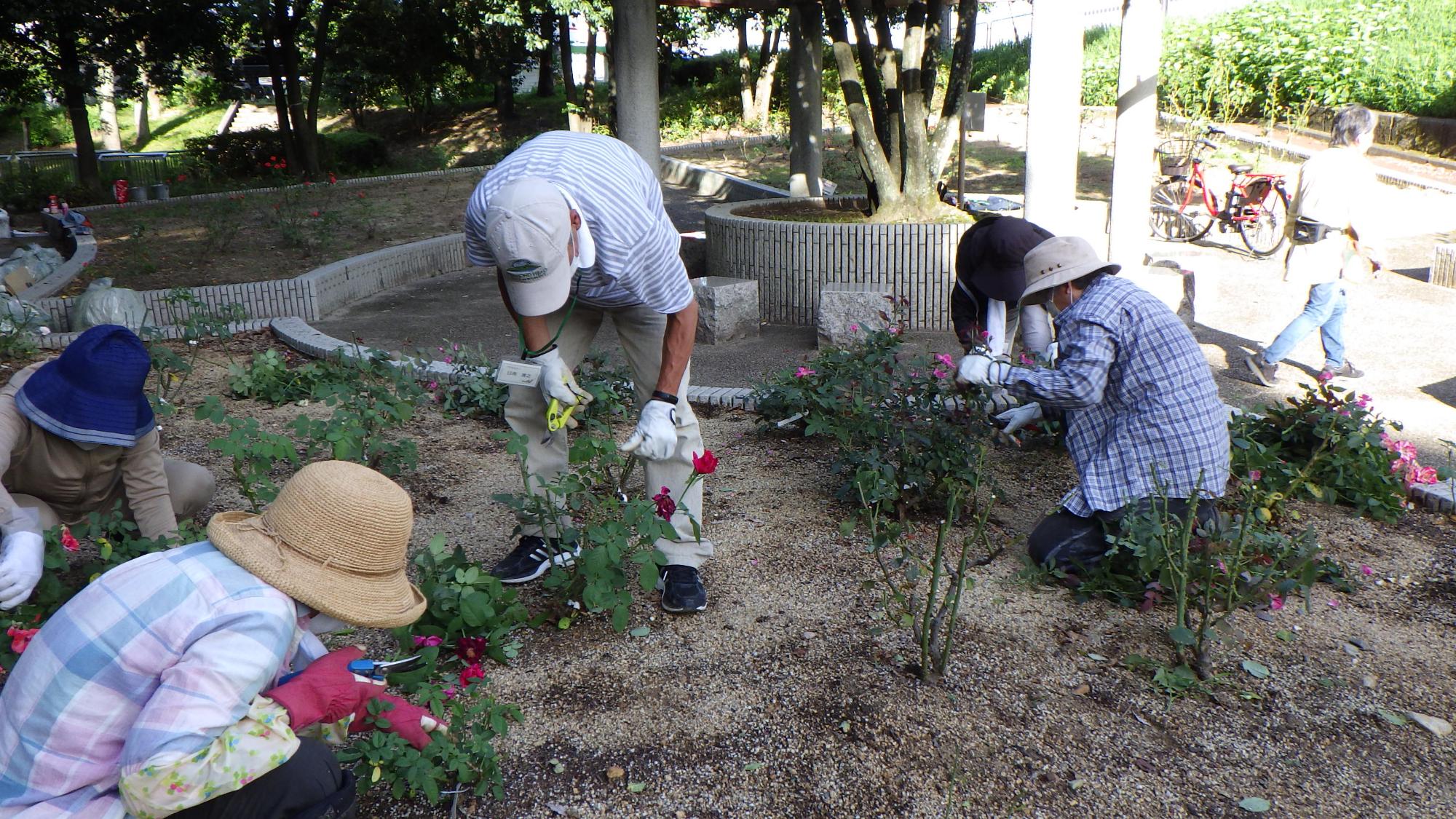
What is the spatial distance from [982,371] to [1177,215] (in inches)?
339

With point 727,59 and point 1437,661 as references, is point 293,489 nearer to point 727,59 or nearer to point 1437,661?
point 1437,661

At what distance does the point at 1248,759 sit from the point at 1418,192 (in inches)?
496

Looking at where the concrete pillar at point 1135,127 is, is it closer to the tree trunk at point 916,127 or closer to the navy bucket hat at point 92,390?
the tree trunk at point 916,127

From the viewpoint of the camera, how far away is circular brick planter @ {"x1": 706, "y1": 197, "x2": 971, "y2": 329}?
6.56 m

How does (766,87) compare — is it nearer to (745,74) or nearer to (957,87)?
(745,74)

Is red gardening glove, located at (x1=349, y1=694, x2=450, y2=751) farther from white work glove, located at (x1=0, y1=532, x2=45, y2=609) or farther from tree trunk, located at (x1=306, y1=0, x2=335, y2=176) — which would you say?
tree trunk, located at (x1=306, y1=0, x2=335, y2=176)

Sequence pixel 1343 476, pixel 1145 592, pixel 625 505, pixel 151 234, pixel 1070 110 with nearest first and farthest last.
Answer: pixel 625 505 → pixel 1145 592 → pixel 1343 476 → pixel 1070 110 → pixel 151 234

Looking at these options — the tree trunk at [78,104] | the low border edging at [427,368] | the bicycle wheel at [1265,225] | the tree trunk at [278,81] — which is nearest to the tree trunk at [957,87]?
the low border edging at [427,368]

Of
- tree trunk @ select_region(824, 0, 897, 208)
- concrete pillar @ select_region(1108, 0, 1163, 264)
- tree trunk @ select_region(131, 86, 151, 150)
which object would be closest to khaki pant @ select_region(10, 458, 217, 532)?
tree trunk @ select_region(824, 0, 897, 208)

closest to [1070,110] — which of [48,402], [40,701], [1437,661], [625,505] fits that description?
[1437,661]

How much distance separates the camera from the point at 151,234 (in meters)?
10.2

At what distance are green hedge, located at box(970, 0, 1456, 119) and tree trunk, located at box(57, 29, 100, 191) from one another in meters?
13.2

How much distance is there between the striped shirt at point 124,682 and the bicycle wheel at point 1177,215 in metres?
10.5

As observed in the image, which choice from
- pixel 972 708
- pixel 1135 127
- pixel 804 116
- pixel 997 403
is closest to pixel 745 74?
pixel 804 116
